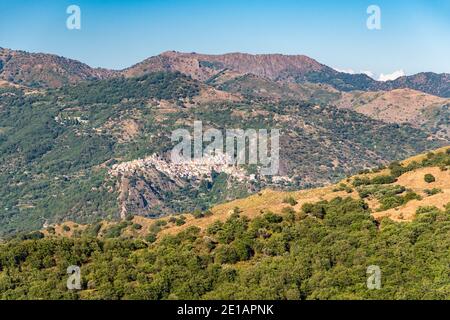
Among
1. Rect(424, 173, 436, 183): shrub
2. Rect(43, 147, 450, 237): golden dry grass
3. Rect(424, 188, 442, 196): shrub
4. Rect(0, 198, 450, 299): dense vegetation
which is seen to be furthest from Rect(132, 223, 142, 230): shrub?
Rect(424, 188, 442, 196): shrub

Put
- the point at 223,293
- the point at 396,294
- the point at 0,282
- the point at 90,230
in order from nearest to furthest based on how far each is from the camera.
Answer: the point at 396,294 → the point at 223,293 → the point at 0,282 → the point at 90,230

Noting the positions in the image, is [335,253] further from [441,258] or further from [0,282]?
[0,282]

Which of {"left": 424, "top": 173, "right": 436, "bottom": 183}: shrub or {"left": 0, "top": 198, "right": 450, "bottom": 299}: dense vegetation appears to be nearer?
{"left": 0, "top": 198, "right": 450, "bottom": 299}: dense vegetation

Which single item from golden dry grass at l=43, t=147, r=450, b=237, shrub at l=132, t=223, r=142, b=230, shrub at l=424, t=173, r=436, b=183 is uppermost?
shrub at l=424, t=173, r=436, b=183

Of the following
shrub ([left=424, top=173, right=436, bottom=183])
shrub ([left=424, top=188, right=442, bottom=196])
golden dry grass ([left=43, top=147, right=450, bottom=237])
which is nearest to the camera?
golden dry grass ([left=43, top=147, right=450, bottom=237])

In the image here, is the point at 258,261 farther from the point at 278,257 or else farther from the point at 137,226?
the point at 137,226

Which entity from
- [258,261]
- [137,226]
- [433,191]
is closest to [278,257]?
[258,261]

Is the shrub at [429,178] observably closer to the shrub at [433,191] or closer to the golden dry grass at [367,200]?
the golden dry grass at [367,200]

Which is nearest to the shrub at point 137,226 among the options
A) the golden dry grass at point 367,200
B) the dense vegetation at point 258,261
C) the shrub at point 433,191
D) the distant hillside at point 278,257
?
the golden dry grass at point 367,200

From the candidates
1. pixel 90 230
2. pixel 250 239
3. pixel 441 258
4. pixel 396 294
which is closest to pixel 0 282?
Result: pixel 250 239

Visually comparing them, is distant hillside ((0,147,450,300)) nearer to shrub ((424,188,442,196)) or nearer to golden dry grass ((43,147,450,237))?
golden dry grass ((43,147,450,237))

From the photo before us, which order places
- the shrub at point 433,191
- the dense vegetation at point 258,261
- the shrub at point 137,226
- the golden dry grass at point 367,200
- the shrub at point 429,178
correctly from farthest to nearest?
the shrub at point 137,226 → the shrub at point 429,178 → the shrub at point 433,191 → the golden dry grass at point 367,200 → the dense vegetation at point 258,261
